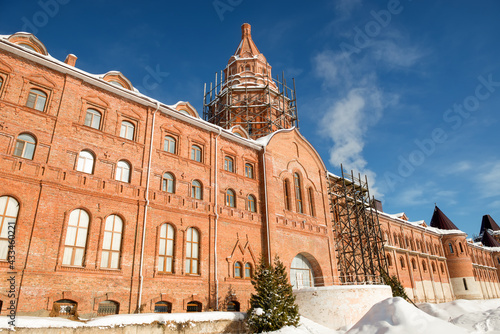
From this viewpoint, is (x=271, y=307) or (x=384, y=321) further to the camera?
(x=271, y=307)

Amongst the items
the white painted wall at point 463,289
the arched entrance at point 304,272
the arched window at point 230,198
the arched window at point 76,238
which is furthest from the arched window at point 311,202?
the white painted wall at point 463,289

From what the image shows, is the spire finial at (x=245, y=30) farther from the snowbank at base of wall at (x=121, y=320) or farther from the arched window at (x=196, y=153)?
the snowbank at base of wall at (x=121, y=320)

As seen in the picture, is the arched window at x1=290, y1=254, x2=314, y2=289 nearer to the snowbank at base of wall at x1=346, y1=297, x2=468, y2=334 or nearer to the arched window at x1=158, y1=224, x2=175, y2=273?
the snowbank at base of wall at x1=346, y1=297, x2=468, y2=334

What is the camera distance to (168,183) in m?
16.9

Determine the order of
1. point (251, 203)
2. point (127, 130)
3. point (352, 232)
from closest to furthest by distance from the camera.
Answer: point (127, 130), point (251, 203), point (352, 232)

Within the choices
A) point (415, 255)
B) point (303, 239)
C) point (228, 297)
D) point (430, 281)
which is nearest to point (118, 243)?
point (228, 297)

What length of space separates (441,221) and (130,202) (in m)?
48.4

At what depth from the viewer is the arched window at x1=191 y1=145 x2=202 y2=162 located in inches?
731

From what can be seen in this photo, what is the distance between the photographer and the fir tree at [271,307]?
535 inches

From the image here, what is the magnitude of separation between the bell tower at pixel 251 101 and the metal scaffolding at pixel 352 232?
663cm

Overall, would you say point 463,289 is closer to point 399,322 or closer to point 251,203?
point 251,203

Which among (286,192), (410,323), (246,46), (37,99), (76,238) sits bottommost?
(410,323)

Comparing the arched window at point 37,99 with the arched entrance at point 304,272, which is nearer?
the arched window at point 37,99

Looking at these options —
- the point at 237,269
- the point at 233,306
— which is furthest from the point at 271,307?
the point at 237,269
